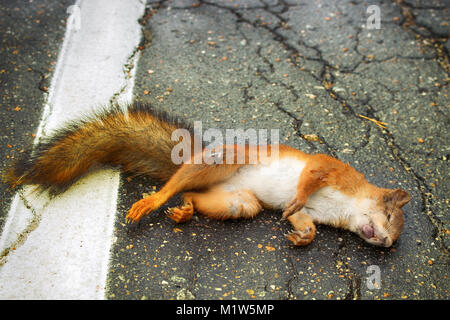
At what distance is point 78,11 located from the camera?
Result: 4.72 m

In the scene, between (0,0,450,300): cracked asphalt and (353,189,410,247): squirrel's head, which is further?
(353,189,410,247): squirrel's head

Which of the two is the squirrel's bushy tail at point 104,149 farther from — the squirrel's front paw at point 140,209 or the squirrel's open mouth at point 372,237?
the squirrel's open mouth at point 372,237

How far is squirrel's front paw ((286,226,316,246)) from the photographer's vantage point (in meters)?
2.80

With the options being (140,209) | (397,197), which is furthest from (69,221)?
(397,197)

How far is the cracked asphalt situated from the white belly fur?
5.8 inches

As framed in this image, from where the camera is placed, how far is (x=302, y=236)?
9.19 feet

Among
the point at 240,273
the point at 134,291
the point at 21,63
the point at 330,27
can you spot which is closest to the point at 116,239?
the point at 134,291

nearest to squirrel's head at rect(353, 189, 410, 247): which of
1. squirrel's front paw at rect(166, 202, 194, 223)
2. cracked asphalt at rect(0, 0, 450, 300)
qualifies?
cracked asphalt at rect(0, 0, 450, 300)

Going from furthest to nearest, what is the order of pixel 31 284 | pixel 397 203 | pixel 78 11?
pixel 78 11 < pixel 397 203 < pixel 31 284

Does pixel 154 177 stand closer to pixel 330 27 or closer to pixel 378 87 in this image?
pixel 378 87

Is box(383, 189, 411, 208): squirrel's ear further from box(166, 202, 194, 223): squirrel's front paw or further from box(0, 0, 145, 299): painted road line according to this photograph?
box(0, 0, 145, 299): painted road line

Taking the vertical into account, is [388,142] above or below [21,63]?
below

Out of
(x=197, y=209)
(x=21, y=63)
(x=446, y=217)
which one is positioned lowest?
(x=446, y=217)

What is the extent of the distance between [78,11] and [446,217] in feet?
13.5
